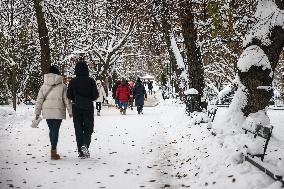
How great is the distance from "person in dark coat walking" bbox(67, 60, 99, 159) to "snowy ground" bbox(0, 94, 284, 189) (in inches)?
16.7

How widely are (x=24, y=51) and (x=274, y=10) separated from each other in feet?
64.3

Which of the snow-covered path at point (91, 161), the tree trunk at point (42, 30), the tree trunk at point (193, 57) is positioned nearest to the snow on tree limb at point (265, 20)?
the snow-covered path at point (91, 161)

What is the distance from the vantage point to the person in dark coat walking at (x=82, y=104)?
884 centimetres

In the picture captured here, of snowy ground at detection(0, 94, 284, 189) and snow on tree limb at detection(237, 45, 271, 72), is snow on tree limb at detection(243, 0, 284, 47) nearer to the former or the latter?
snow on tree limb at detection(237, 45, 271, 72)

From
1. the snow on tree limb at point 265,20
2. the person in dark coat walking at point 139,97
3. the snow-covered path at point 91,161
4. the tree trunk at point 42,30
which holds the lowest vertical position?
the snow-covered path at point 91,161

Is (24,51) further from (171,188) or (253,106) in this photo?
(171,188)

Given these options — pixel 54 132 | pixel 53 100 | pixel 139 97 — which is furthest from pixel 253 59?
pixel 139 97

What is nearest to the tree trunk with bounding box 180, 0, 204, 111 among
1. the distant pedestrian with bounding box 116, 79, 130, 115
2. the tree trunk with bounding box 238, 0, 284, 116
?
the tree trunk with bounding box 238, 0, 284, 116

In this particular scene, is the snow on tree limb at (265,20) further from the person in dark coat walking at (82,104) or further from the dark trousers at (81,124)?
the dark trousers at (81,124)

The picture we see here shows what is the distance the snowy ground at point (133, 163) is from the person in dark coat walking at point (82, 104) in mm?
424

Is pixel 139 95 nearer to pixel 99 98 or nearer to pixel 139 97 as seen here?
pixel 139 97

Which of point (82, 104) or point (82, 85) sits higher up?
point (82, 85)

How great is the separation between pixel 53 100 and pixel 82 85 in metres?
0.68

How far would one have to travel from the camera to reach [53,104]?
8.83m
